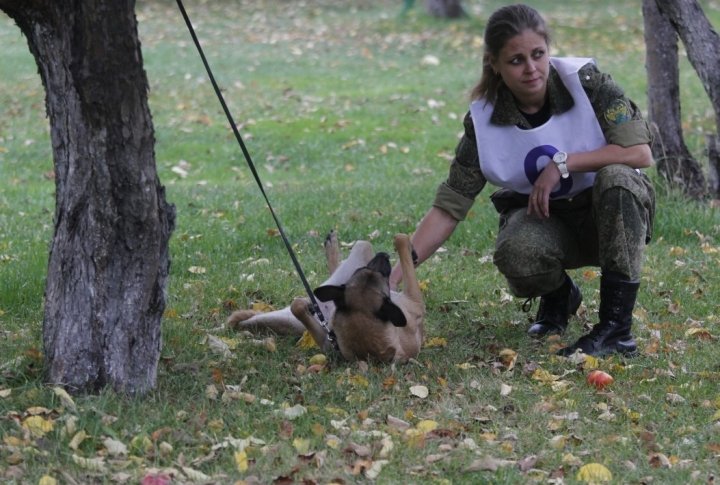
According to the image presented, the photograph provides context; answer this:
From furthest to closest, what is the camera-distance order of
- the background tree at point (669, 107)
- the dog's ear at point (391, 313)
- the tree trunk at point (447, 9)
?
the tree trunk at point (447, 9) → the background tree at point (669, 107) → the dog's ear at point (391, 313)

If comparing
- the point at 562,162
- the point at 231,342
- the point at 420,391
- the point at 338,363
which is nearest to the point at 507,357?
the point at 420,391

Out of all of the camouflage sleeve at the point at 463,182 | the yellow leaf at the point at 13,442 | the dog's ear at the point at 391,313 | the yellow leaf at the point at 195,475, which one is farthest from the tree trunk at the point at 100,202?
the camouflage sleeve at the point at 463,182

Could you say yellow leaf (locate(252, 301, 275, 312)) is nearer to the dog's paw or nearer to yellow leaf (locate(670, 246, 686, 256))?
the dog's paw

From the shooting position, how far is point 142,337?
14.8 ft

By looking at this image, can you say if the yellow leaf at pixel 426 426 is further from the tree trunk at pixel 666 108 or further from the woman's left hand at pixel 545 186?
the tree trunk at pixel 666 108

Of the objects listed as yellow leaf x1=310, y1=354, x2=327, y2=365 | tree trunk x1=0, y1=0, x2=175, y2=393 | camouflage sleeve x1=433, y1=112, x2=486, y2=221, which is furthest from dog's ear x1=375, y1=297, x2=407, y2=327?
tree trunk x1=0, y1=0, x2=175, y2=393

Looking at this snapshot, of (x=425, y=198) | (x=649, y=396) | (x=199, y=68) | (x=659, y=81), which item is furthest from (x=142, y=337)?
(x=199, y=68)

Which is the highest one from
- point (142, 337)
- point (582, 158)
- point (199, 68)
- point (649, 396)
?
point (582, 158)

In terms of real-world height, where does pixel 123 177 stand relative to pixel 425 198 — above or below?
above

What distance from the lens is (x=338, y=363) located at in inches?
200

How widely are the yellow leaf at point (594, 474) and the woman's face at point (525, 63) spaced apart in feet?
6.36

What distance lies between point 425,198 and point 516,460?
16.9ft

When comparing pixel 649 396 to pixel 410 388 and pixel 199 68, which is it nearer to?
pixel 410 388

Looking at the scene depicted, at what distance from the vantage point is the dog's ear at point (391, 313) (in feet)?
15.8
